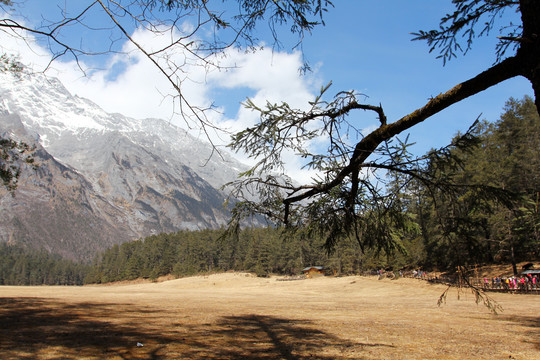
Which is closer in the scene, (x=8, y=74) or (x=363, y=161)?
(x=363, y=161)

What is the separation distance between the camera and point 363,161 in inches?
163

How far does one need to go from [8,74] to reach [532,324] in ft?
64.9

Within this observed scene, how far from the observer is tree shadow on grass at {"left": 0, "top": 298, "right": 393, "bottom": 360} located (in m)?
5.32

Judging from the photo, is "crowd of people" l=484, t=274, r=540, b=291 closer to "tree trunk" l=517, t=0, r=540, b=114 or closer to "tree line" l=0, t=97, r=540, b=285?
"tree line" l=0, t=97, r=540, b=285

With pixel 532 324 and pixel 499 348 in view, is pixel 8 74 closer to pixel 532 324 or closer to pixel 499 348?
pixel 499 348

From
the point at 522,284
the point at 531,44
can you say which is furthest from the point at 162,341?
the point at 522,284

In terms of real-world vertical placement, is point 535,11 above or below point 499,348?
above

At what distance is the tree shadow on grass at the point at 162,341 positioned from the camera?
17.5ft

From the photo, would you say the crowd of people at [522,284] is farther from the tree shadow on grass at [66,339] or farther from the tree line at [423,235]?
the tree shadow on grass at [66,339]

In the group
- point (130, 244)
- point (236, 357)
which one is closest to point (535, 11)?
point (236, 357)

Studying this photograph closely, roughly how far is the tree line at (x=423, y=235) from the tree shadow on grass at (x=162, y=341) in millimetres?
1871

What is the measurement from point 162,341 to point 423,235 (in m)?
46.7

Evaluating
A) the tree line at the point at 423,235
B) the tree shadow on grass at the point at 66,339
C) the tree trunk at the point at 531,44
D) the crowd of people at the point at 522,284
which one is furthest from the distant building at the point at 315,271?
the tree trunk at the point at 531,44

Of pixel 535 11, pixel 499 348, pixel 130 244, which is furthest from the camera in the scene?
pixel 130 244
